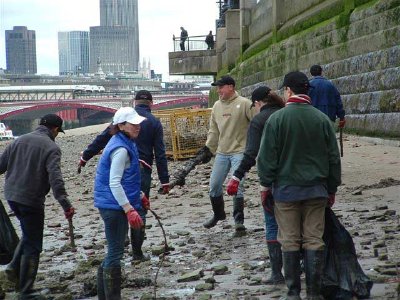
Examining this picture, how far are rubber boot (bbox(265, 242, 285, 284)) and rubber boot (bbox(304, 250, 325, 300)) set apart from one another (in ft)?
3.55

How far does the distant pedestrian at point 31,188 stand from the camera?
8055 millimetres

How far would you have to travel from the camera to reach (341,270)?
6.85 m

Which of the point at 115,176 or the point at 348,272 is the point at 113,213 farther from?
Answer: the point at 348,272

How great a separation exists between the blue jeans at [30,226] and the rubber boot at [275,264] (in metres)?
2.00

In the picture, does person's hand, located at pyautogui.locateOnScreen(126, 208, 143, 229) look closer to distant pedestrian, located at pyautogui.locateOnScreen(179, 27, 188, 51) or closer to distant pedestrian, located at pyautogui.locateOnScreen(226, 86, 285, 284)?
distant pedestrian, located at pyautogui.locateOnScreen(226, 86, 285, 284)

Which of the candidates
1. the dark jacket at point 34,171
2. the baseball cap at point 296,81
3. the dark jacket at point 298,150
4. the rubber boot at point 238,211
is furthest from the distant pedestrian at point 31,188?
the rubber boot at point 238,211

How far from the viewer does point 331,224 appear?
6945 millimetres

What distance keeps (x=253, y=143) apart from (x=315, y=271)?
1.75 m

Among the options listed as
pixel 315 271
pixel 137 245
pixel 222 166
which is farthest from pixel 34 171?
pixel 222 166

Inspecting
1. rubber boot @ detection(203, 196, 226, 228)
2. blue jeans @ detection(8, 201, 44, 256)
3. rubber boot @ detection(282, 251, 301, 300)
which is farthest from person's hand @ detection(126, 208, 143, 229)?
rubber boot @ detection(203, 196, 226, 228)

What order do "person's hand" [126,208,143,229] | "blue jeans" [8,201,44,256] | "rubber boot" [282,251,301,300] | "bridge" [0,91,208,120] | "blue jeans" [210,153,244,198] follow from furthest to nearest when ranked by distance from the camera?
"bridge" [0,91,208,120] → "blue jeans" [210,153,244,198] → "blue jeans" [8,201,44,256] → "person's hand" [126,208,143,229] → "rubber boot" [282,251,301,300]

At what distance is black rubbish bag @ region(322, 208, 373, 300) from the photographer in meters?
6.79

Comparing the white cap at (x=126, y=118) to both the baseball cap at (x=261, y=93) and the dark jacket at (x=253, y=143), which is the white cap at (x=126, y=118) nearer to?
the dark jacket at (x=253, y=143)

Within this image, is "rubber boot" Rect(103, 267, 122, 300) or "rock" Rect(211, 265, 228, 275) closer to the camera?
"rubber boot" Rect(103, 267, 122, 300)
